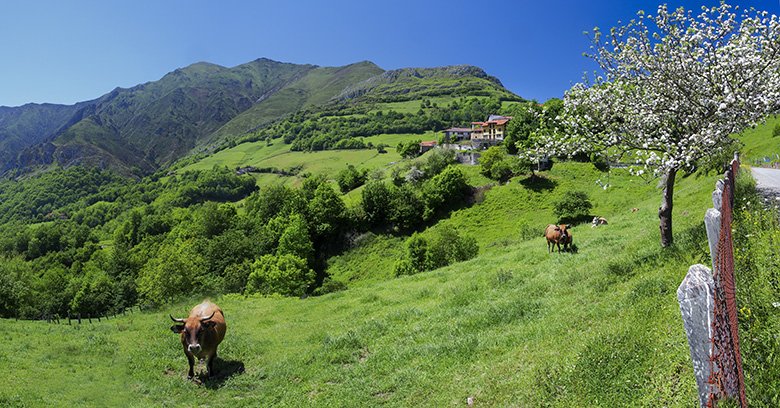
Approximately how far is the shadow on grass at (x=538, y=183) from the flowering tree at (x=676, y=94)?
5710 centimetres

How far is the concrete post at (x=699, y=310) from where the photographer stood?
13.5 ft

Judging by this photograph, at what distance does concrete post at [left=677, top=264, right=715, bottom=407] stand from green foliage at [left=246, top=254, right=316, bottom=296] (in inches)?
2314

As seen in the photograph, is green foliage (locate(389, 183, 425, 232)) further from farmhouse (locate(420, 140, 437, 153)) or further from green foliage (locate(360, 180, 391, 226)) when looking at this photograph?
farmhouse (locate(420, 140, 437, 153))

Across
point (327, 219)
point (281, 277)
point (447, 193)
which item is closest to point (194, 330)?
point (281, 277)

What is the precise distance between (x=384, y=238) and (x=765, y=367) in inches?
2983

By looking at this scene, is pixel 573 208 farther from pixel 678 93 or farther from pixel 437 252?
pixel 678 93

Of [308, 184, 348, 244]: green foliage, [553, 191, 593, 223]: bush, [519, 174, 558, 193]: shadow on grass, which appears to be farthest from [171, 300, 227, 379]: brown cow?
[308, 184, 348, 244]: green foliage

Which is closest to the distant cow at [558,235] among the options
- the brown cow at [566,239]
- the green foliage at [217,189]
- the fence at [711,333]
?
the brown cow at [566,239]

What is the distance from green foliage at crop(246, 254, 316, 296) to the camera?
201 feet

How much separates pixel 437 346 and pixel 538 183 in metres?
65.1

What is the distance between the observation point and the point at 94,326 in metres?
25.3

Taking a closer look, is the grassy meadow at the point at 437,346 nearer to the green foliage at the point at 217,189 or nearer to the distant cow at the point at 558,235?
the distant cow at the point at 558,235

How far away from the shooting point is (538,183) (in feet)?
240

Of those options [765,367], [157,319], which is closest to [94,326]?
[157,319]
